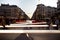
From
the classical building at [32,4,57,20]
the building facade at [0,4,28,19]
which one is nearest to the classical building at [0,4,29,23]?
the building facade at [0,4,28,19]

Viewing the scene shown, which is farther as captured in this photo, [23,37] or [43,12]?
[43,12]

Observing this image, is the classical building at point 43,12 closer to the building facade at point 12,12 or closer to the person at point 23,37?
the building facade at point 12,12

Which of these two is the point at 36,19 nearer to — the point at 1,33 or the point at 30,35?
the point at 30,35

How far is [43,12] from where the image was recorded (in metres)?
1.79

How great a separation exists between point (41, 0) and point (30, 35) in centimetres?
51

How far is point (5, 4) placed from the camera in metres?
1.76

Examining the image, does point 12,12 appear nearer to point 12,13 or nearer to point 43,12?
point 12,13

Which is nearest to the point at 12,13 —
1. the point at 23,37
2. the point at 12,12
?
the point at 12,12

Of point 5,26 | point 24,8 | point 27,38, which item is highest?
point 24,8

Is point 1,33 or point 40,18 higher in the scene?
point 40,18

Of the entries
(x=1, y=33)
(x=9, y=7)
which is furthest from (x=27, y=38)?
(x=9, y=7)

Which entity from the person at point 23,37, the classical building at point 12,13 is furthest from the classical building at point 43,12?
the person at point 23,37

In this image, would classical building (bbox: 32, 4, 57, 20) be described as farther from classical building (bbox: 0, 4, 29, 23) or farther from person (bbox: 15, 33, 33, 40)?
person (bbox: 15, 33, 33, 40)

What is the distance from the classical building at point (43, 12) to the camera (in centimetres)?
177
